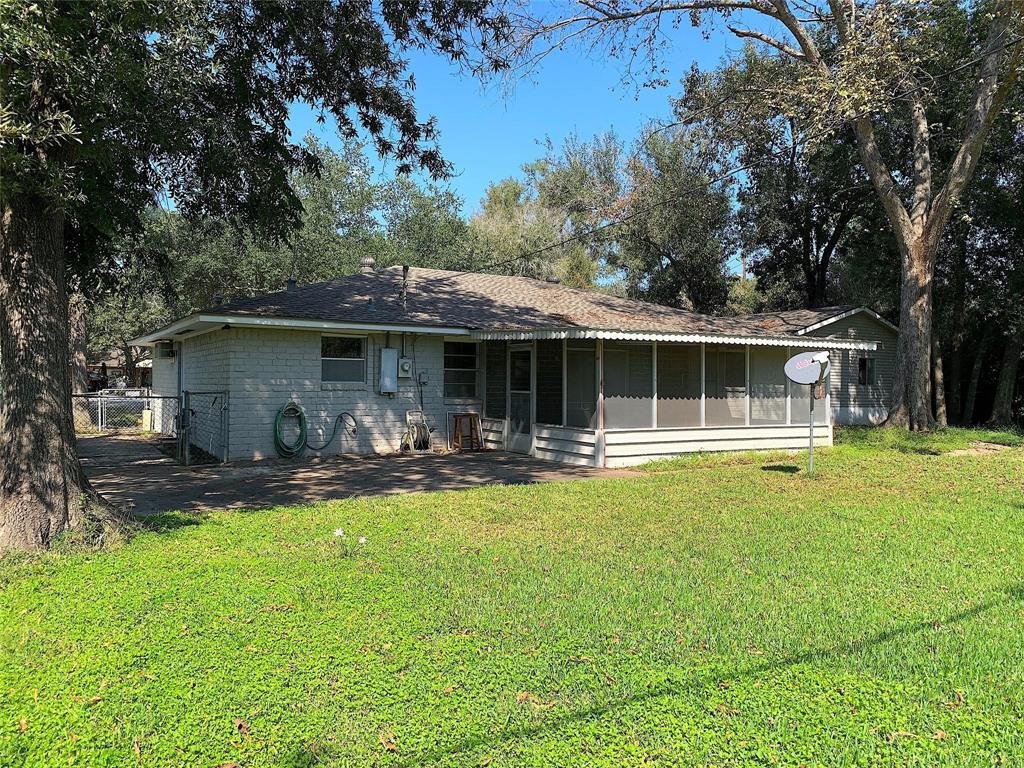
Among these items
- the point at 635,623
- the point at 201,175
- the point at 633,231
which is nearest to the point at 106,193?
the point at 201,175

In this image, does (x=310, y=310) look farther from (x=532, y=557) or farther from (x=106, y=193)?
(x=532, y=557)

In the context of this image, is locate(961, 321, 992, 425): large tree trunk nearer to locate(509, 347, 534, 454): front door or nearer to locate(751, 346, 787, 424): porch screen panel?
locate(751, 346, 787, 424): porch screen panel

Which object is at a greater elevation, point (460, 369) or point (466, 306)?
point (466, 306)

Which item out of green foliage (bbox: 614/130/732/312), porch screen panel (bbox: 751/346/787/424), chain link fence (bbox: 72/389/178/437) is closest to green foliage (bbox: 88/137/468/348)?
chain link fence (bbox: 72/389/178/437)

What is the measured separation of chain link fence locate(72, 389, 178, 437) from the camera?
16875mm

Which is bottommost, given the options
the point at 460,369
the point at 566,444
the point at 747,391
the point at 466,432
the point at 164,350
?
the point at 566,444

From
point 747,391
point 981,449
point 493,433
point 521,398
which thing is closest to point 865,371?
point 981,449

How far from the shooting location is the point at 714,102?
15883 millimetres

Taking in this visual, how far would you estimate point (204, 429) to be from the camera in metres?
12.9

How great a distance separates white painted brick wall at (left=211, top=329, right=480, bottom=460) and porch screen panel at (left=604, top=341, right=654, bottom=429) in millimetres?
3562

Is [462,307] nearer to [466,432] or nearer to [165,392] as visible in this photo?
[466,432]

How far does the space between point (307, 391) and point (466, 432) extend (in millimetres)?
3371

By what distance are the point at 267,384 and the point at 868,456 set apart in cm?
1149

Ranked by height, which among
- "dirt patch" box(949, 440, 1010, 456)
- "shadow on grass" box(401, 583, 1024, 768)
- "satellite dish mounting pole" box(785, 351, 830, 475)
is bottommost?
"shadow on grass" box(401, 583, 1024, 768)
